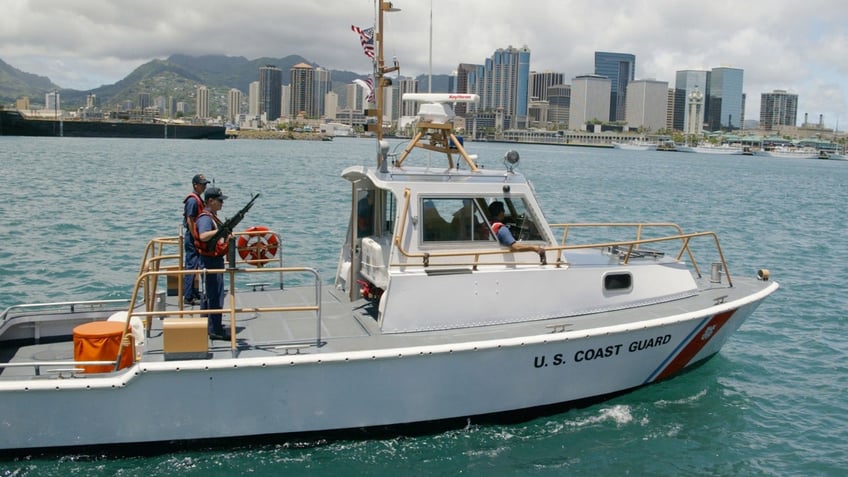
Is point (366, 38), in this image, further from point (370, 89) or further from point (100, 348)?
point (100, 348)

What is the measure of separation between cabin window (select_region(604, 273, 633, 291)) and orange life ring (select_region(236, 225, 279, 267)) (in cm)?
471

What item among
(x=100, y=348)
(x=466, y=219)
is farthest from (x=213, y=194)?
(x=466, y=219)

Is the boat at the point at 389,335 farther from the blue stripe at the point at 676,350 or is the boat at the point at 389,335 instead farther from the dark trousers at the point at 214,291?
the dark trousers at the point at 214,291

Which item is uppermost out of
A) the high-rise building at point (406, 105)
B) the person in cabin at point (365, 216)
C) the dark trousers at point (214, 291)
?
the high-rise building at point (406, 105)

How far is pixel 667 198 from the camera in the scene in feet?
152

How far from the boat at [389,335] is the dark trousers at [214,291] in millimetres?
184

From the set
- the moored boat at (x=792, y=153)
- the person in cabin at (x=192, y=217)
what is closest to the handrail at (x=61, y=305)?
the person in cabin at (x=192, y=217)

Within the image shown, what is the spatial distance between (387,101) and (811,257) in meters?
19.0

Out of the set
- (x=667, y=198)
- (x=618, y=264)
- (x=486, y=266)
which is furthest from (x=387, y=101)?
(x=667, y=198)

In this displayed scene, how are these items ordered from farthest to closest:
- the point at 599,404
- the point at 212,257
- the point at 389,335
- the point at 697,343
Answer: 1. the point at 697,343
2. the point at 599,404
3. the point at 389,335
4. the point at 212,257

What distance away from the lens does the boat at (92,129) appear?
120062mm

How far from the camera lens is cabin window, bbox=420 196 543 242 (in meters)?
9.16

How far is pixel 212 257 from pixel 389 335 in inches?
87.7

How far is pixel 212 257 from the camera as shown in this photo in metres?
8.55
